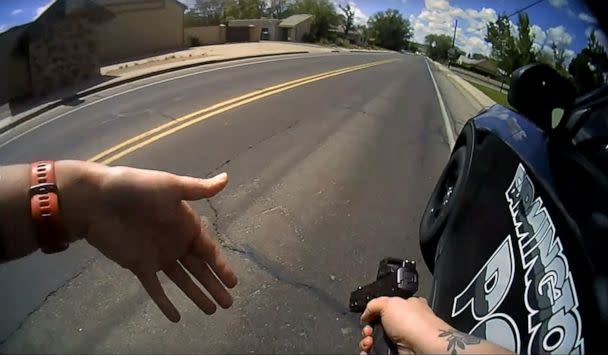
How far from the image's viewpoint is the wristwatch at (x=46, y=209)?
1.02m

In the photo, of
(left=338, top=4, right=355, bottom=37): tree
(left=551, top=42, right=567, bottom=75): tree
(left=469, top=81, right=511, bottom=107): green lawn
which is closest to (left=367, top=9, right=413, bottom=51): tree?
(left=338, top=4, right=355, bottom=37): tree

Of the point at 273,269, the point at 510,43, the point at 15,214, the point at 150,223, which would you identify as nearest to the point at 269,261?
the point at 273,269

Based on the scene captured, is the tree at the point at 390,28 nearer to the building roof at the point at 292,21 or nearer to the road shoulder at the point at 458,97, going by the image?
the road shoulder at the point at 458,97

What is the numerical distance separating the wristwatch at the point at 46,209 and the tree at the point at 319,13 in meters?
0.73

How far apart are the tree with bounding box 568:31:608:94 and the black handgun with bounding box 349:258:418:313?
2.21 ft

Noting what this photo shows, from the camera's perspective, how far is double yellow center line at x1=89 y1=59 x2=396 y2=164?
1.06 m

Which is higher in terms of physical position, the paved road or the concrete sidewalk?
the concrete sidewalk

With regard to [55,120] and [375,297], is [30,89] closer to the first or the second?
[55,120]

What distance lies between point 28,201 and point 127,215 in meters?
0.22

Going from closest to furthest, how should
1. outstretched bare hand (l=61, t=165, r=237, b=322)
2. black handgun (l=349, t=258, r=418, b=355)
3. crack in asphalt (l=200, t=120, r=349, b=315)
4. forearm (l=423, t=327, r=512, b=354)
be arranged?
forearm (l=423, t=327, r=512, b=354) → outstretched bare hand (l=61, t=165, r=237, b=322) → crack in asphalt (l=200, t=120, r=349, b=315) → black handgun (l=349, t=258, r=418, b=355)

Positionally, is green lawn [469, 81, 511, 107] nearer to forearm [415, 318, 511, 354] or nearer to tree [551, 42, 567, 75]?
tree [551, 42, 567, 75]

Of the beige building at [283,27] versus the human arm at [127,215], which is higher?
the beige building at [283,27]

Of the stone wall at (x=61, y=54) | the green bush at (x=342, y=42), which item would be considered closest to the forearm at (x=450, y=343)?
the green bush at (x=342, y=42)

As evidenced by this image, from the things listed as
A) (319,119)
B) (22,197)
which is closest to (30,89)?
(22,197)
